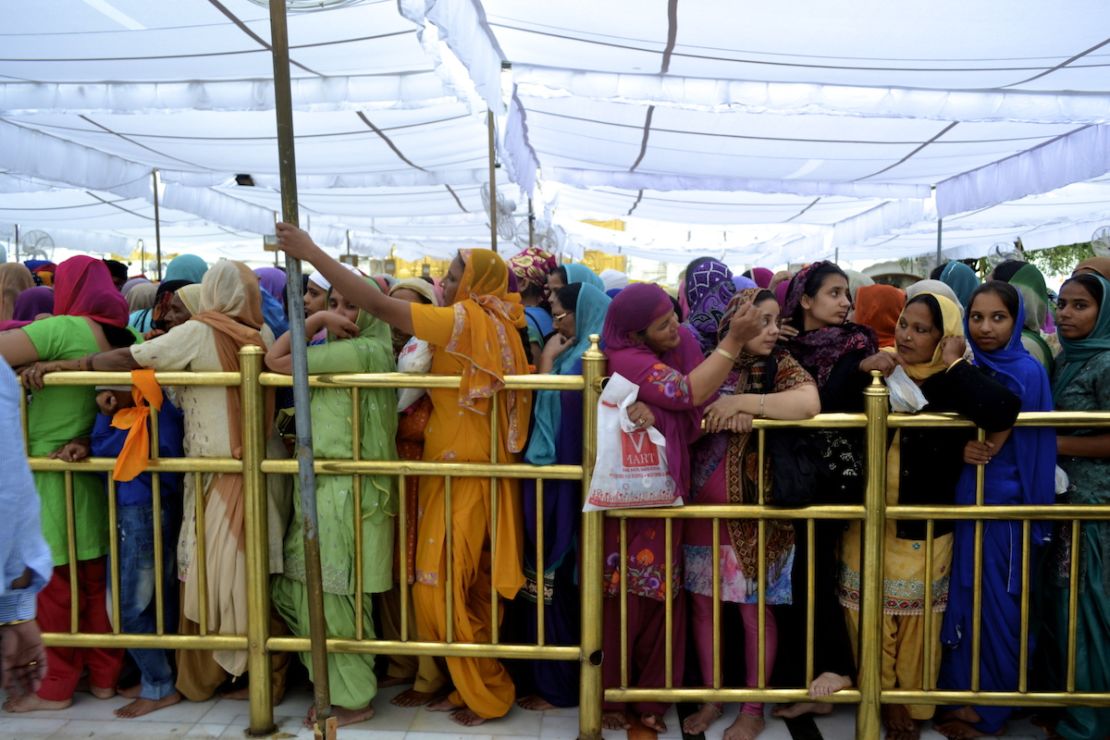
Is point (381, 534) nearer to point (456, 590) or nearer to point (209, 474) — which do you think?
point (456, 590)

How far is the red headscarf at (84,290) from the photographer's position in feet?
10.3

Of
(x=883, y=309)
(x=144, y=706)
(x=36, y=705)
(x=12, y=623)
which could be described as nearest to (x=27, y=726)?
(x=36, y=705)

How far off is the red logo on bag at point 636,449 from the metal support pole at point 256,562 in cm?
122

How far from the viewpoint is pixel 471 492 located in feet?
9.64

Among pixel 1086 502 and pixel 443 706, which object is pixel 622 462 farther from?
pixel 1086 502

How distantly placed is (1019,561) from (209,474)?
2.77 meters

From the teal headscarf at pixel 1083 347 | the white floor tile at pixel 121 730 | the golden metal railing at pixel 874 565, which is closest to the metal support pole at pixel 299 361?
the white floor tile at pixel 121 730

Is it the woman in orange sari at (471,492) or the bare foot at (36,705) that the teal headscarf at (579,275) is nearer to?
the woman in orange sari at (471,492)

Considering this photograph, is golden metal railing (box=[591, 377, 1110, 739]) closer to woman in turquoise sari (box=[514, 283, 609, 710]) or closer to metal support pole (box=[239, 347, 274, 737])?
woman in turquoise sari (box=[514, 283, 609, 710])

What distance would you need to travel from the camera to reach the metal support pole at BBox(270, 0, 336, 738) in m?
2.14

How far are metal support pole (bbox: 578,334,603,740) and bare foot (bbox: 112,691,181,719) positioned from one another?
4.91ft

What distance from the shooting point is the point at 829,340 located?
2.91 meters

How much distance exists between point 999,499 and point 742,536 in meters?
0.84

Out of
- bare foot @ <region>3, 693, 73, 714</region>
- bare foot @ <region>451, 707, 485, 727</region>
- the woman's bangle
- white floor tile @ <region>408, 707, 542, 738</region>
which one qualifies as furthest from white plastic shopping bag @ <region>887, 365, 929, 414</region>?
bare foot @ <region>3, 693, 73, 714</region>
